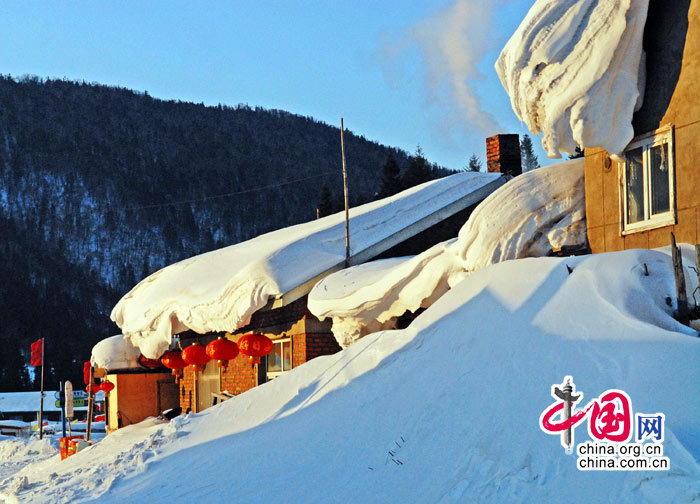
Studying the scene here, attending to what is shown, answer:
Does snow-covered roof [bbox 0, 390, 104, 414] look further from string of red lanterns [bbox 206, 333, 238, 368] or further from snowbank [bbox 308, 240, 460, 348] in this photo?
snowbank [bbox 308, 240, 460, 348]

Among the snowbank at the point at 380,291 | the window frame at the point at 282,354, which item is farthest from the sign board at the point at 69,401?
the snowbank at the point at 380,291

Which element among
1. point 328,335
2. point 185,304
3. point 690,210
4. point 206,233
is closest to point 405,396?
point 690,210

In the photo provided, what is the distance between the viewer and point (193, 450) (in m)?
9.45

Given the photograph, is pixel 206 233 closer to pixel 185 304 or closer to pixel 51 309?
pixel 51 309

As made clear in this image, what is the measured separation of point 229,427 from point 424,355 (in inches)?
108

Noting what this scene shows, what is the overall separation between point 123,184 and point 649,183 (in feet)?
467

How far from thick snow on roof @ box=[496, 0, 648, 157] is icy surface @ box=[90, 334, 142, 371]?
47.0 ft

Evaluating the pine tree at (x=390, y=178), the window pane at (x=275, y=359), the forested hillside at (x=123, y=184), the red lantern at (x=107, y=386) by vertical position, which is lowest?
the red lantern at (x=107, y=386)

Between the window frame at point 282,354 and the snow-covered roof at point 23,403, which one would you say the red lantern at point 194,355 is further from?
the snow-covered roof at point 23,403

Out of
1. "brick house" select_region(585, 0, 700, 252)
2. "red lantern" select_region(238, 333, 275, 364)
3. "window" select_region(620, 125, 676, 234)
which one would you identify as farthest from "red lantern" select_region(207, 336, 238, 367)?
"window" select_region(620, 125, 676, 234)

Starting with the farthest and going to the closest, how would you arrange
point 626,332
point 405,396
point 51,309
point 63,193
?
1. point 63,193
2. point 51,309
3. point 405,396
4. point 626,332

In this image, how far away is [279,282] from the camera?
13.2 meters

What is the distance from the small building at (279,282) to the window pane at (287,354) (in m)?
0.02

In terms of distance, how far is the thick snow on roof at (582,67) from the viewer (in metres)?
8.82
